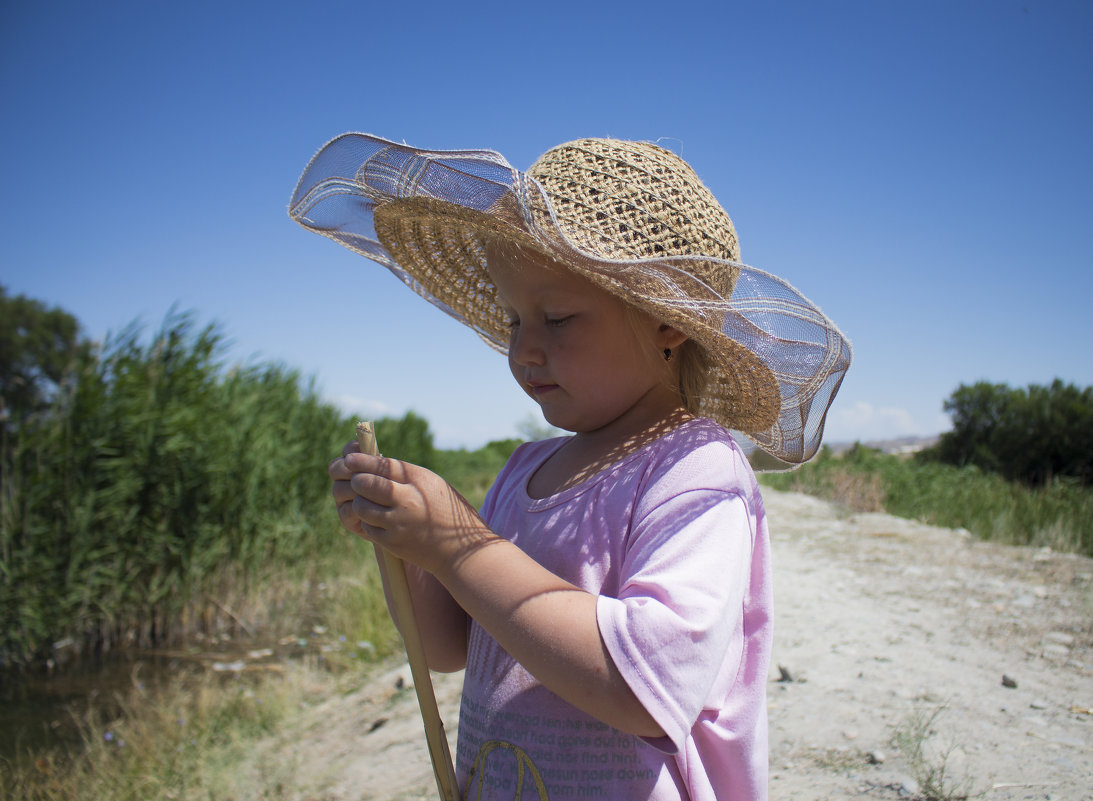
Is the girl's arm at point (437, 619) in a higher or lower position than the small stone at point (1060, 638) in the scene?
higher

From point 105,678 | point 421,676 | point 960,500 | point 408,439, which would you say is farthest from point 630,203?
point 408,439

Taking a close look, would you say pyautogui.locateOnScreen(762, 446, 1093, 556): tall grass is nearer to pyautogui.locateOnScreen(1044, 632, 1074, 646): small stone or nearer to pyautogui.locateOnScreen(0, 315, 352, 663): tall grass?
pyautogui.locateOnScreen(1044, 632, 1074, 646): small stone

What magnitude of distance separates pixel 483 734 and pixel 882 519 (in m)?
7.59

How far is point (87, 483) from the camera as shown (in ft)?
20.7

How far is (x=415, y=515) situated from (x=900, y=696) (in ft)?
8.19

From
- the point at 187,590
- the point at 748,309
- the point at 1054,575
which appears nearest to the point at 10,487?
the point at 187,590

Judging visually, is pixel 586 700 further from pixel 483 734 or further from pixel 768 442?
pixel 768 442

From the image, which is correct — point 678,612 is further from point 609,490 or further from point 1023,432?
point 1023,432

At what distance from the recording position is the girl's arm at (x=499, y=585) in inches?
36.5

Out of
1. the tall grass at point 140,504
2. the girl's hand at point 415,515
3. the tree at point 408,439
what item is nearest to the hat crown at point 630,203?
the girl's hand at point 415,515

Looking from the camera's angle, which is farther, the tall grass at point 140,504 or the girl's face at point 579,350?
the tall grass at point 140,504

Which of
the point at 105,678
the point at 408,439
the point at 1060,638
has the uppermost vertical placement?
the point at 408,439

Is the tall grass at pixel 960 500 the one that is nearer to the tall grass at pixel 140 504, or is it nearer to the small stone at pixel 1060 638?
the small stone at pixel 1060 638

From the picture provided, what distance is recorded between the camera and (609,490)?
1.18 m
